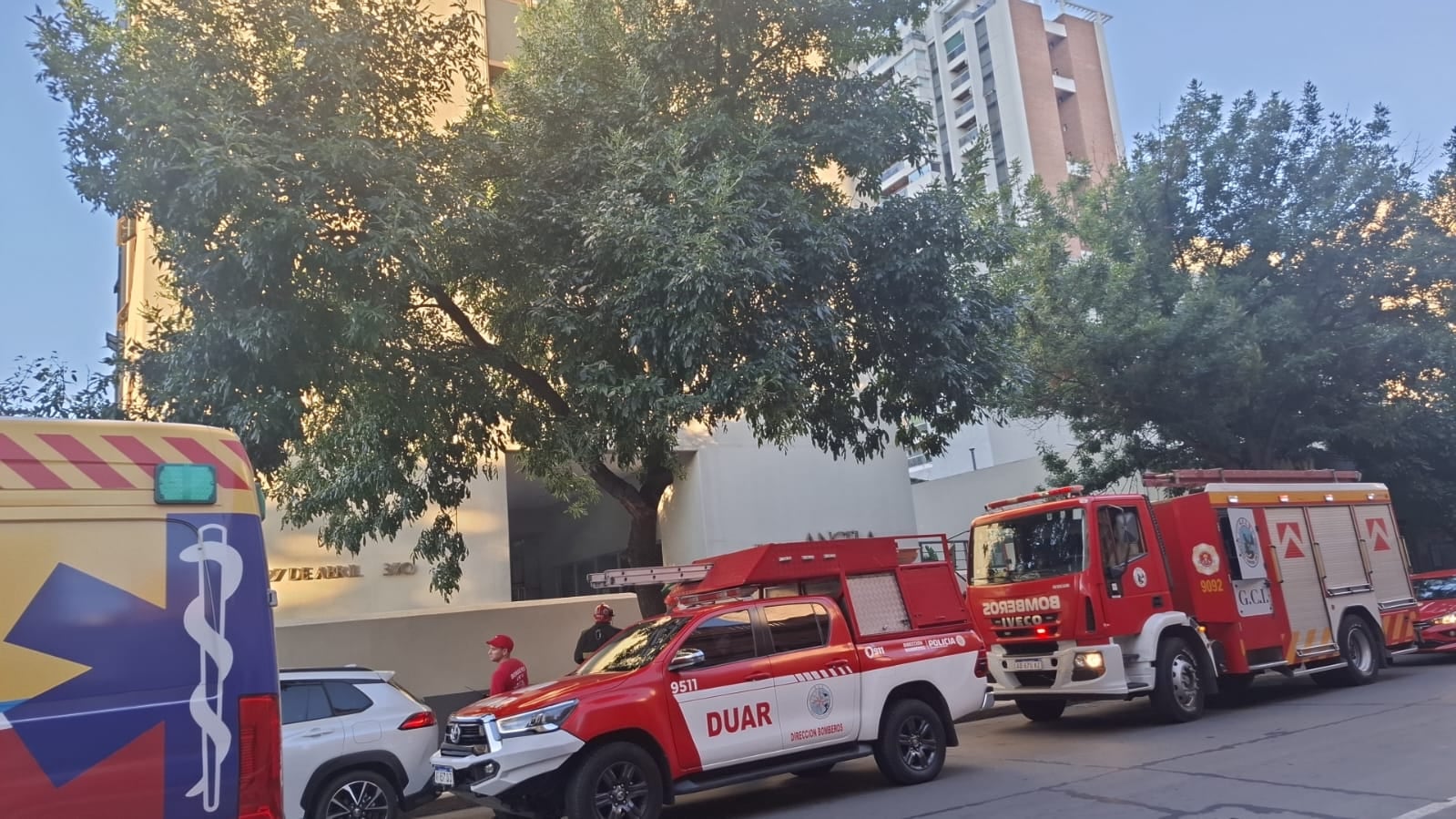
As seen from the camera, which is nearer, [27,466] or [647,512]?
[27,466]

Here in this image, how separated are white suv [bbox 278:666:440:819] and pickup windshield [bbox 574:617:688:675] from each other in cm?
164

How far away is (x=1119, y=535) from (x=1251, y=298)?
7212 mm

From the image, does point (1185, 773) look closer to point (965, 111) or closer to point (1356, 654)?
point (1356, 654)

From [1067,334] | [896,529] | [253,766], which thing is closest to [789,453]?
[896,529]

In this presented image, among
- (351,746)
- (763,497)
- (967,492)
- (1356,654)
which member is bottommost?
(1356,654)

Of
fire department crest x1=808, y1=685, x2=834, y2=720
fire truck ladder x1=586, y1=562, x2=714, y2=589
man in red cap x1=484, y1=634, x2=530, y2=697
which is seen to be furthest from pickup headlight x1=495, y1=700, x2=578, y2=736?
man in red cap x1=484, y1=634, x2=530, y2=697

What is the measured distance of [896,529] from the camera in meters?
20.0

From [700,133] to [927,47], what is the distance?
60.3 meters

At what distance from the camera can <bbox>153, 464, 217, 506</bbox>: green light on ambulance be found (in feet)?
12.6

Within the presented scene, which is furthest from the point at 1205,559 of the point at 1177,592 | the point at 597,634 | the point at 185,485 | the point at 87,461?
the point at 87,461

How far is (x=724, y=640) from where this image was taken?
8.33 metres

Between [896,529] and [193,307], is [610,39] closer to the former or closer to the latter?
[193,307]

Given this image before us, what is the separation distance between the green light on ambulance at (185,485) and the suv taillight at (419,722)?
5425 mm

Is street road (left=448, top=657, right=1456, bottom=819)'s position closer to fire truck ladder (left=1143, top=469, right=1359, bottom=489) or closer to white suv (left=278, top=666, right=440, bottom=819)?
white suv (left=278, top=666, right=440, bottom=819)
